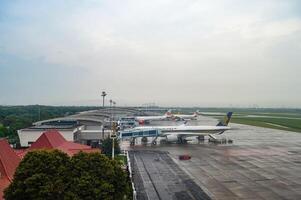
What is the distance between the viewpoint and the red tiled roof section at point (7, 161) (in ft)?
90.7

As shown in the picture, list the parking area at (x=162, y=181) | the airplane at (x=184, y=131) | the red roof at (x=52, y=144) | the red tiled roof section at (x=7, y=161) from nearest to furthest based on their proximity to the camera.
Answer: the red tiled roof section at (x=7, y=161) < the parking area at (x=162, y=181) < the red roof at (x=52, y=144) < the airplane at (x=184, y=131)

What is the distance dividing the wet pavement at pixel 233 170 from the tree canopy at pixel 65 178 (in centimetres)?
943

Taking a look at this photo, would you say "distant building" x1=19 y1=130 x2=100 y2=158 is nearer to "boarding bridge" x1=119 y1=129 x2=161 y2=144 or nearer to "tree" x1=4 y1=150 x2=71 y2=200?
"tree" x1=4 y1=150 x2=71 y2=200

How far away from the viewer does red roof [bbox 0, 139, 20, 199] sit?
27.0 meters

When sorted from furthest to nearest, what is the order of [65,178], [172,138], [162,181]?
[172,138]
[162,181]
[65,178]

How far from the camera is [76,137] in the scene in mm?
64000

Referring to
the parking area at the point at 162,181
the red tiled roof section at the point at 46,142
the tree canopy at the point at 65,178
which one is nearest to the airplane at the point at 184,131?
the parking area at the point at 162,181

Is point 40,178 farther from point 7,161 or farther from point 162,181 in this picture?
point 162,181

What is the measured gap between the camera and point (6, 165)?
28406 millimetres

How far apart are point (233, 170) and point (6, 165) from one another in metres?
26.7

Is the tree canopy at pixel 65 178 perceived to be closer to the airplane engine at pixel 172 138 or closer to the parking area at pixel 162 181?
the parking area at pixel 162 181

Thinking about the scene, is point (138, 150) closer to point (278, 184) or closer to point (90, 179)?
point (278, 184)

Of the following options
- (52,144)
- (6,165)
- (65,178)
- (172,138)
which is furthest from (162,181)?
(172,138)

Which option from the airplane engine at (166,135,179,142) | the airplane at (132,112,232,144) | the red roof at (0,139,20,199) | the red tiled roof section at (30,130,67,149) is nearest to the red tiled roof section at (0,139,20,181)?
the red roof at (0,139,20,199)
